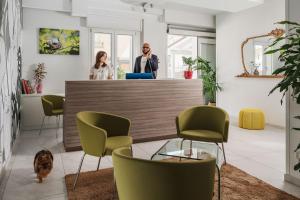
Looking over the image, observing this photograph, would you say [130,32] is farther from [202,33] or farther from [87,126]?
[87,126]

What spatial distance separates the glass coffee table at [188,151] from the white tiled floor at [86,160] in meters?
0.71

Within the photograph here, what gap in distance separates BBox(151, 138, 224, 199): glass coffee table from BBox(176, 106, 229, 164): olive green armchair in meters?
0.11

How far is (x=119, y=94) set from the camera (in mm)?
4422

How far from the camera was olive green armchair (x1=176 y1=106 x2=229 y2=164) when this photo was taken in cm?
328

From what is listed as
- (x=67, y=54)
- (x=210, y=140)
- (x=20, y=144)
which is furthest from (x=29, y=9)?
(x=210, y=140)

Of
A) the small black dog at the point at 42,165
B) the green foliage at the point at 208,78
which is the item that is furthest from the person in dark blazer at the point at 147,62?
the small black dog at the point at 42,165

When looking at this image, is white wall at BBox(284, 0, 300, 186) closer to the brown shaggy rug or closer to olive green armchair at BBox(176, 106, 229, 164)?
the brown shaggy rug

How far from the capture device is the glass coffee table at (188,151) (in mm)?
2536

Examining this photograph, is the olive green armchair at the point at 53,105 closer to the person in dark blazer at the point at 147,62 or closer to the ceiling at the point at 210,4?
the person in dark blazer at the point at 147,62

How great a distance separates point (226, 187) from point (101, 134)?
146cm

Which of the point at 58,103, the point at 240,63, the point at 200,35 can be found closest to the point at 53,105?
the point at 58,103

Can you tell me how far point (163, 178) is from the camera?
1401mm

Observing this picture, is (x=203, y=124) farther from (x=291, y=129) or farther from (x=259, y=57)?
(x=259, y=57)

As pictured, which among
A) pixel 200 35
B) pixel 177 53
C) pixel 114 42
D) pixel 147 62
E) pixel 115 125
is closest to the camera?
pixel 115 125
